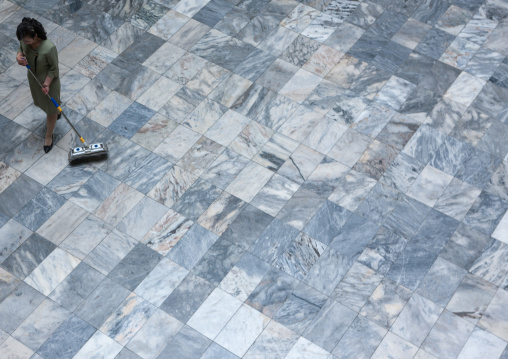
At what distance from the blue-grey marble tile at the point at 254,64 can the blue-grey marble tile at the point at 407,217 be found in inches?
91.8

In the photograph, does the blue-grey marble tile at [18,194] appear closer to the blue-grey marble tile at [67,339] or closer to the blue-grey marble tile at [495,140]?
the blue-grey marble tile at [67,339]

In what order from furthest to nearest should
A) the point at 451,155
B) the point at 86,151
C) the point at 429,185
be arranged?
the point at 451,155 < the point at 86,151 < the point at 429,185

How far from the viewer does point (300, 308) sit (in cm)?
607

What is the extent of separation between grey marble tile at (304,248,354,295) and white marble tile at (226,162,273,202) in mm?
1001

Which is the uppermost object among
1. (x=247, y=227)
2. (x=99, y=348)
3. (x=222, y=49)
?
(x=222, y=49)

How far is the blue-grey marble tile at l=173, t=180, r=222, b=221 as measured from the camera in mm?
6686

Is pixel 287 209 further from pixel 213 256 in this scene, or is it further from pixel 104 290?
pixel 104 290

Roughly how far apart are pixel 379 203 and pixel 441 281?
99cm

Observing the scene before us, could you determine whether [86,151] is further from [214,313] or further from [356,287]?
[356,287]

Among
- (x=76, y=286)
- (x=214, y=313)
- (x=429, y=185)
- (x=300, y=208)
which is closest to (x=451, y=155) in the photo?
(x=429, y=185)

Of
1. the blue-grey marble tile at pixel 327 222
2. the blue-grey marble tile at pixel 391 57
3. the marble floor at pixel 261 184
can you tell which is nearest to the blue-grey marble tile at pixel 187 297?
the marble floor at pixel 261 184

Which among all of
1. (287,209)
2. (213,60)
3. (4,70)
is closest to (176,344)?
(287,209)

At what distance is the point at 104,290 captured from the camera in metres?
6.20

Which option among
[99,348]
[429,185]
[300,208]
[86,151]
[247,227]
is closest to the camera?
[99,348]
